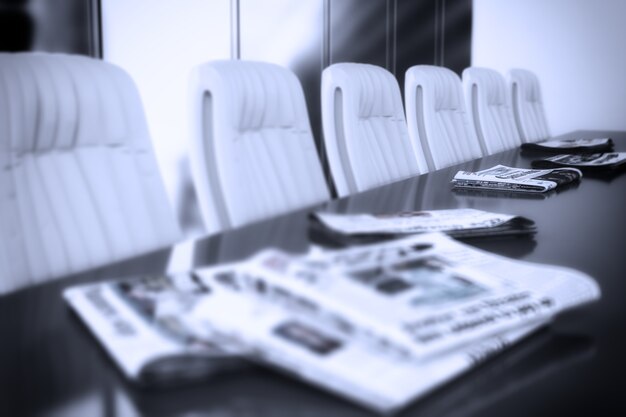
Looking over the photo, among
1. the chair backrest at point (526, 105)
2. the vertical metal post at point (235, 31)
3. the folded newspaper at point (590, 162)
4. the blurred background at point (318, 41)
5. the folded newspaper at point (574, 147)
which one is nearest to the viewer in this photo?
the folded newspaper at point (590, 162)

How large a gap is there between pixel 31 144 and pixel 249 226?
0.44 metres

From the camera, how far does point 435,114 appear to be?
108 inches

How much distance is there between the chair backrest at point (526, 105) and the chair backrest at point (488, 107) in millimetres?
381

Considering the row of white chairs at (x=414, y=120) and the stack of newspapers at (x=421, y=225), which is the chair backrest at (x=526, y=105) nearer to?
the row of white chairs at (x=414, y=120)

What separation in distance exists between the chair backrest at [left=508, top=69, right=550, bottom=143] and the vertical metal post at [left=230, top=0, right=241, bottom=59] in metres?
1.78

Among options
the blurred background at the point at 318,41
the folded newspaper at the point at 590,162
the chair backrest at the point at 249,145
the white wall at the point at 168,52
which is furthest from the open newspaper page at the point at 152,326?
the white wall at the point at 168,52

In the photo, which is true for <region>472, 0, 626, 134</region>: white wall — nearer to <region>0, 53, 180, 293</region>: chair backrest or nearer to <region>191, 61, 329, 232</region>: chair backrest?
<region>191, 61, 329, 232</region>: chair backrest

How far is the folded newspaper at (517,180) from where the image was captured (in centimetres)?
156

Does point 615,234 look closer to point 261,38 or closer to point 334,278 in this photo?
point 334,278

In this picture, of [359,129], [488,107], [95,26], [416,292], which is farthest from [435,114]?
[416,292]

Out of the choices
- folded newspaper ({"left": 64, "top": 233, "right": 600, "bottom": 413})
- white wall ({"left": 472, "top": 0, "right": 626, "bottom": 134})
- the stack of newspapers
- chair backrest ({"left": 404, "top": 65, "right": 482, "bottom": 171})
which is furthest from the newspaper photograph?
white wall ({"left": 472, "top": 0, "right": 626, "bottom": 134})

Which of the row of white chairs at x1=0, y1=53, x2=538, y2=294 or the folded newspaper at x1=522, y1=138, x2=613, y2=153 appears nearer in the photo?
the row of white chairs at x1=0, y1=53, x2=538, y2=294

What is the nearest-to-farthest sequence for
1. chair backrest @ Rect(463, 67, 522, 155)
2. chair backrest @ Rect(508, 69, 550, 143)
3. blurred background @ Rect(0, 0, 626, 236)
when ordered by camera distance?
blurred background @ Rect(0, 0, 626, 236)
chair backrest @ Rect(463, 67, 522, 155)
chair backrest @ Rect(508, 69, 550, 143)

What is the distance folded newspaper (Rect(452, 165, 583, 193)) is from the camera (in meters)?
1.56
